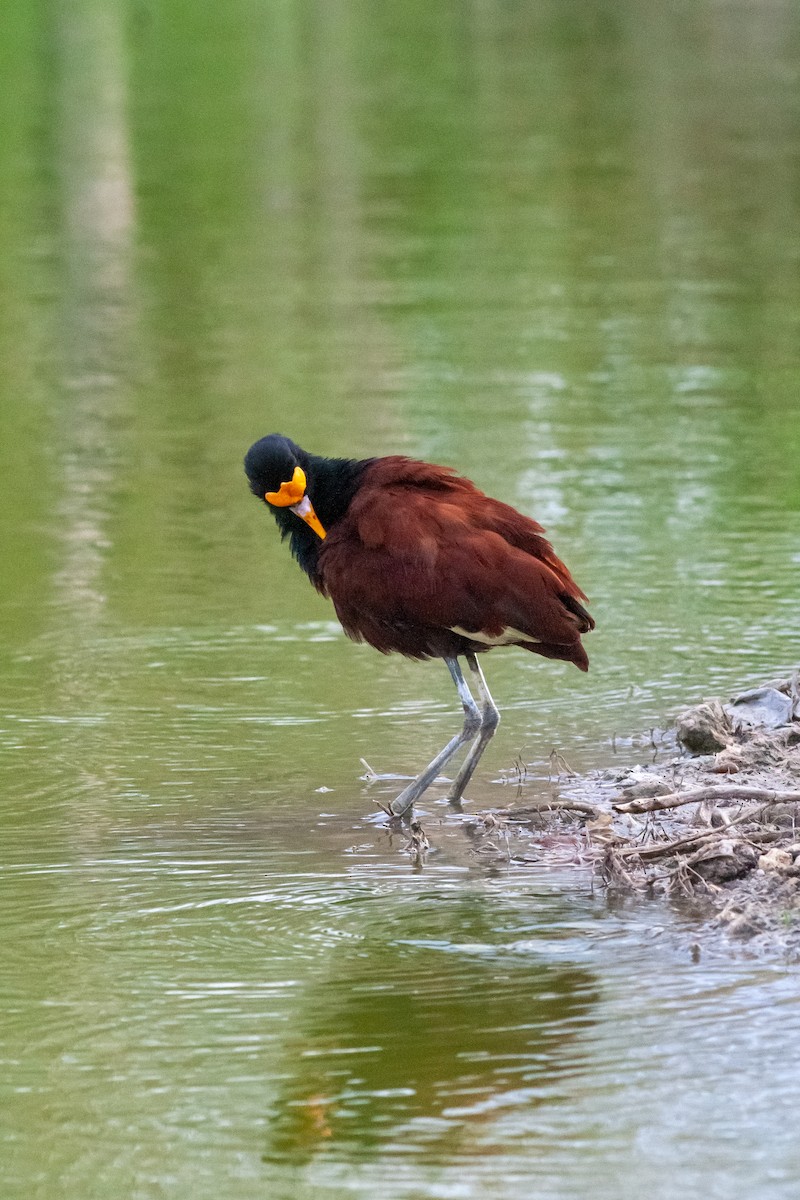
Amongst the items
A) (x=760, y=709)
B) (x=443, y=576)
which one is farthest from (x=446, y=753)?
(x=760, y=709)

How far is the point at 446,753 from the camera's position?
7090mm

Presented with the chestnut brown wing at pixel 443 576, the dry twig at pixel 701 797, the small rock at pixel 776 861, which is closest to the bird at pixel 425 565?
the chestnut brown wing at pixel 443 576

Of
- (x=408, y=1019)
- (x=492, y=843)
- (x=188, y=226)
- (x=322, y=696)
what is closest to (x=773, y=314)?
(x=188, y=226)

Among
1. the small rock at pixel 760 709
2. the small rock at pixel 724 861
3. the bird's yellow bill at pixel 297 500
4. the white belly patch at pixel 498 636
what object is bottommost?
the small rock at pixel 760 709

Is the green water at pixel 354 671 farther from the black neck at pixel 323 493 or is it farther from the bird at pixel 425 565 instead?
the black neck at pixel 323 493

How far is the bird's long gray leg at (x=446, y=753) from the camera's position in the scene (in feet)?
23.0

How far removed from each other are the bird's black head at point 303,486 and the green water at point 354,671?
2.97ft

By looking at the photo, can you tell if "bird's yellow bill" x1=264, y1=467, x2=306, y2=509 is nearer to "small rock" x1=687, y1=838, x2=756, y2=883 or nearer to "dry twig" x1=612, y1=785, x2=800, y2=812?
"dry twig" x1=612, y1=785, x2=800, y2=812

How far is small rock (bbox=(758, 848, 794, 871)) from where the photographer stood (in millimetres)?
5918

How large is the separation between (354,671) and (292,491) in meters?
1.85

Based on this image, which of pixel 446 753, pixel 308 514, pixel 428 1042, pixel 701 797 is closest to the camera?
pixel 428 1042

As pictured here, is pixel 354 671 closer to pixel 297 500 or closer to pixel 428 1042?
pixel 297 500

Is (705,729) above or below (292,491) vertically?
below

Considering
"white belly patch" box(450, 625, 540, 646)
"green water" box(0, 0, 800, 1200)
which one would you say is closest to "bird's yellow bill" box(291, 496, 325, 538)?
"white belly patch" box(450, 625, 540, 646)
